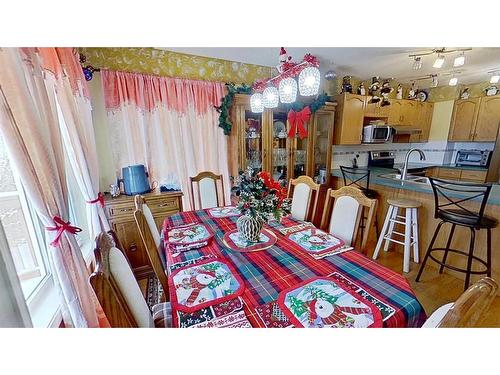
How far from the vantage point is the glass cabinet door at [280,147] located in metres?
2.74

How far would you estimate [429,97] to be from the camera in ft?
12.9

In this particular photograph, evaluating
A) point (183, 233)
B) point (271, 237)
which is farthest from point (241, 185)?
point (183, 233)

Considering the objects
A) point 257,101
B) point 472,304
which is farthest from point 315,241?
point 257,101

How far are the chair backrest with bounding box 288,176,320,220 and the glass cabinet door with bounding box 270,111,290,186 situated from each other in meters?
0.79

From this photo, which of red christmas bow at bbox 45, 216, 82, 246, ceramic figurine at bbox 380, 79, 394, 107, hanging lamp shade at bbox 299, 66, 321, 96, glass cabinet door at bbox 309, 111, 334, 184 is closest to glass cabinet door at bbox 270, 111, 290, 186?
glass cabinet door at bbox 309, 111, 334, 184

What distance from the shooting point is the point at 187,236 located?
4.59 ft

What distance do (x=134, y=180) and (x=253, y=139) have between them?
141 cm

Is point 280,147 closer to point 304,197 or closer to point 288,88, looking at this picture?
point 304,197

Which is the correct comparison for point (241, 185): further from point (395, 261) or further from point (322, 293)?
point (395, 261)

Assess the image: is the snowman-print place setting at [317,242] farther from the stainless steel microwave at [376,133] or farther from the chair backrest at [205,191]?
the stainless steel microwave at [376,133]
